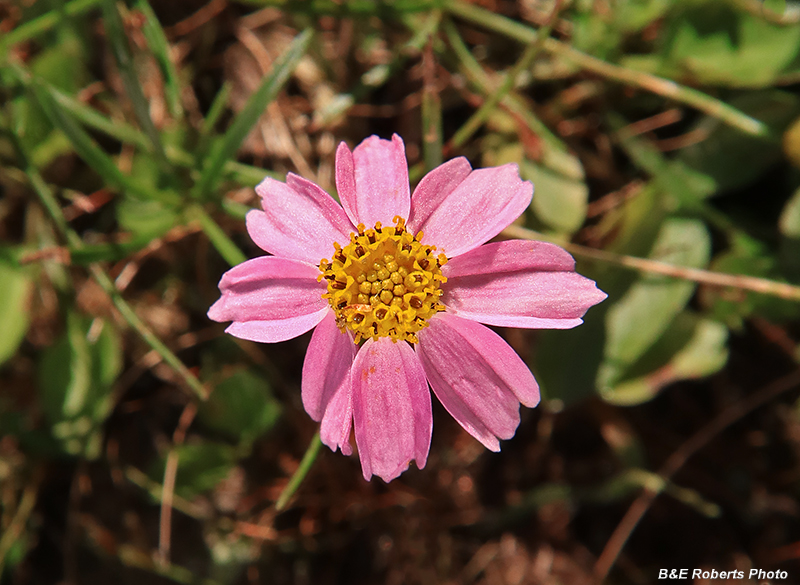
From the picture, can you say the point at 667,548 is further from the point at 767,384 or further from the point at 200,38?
the point at 200,38

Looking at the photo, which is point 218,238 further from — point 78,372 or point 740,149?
point 740,149

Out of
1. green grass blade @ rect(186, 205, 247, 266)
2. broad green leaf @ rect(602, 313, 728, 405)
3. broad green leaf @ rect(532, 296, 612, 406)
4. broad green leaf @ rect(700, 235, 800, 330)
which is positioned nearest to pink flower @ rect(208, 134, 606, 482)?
green grass blade @ rect(186, 205, 247, 266)

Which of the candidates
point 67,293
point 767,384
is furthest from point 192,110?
point 767,384

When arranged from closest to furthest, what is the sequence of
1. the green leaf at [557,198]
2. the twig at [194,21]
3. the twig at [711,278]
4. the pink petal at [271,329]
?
the pink petal at [271,329] < the twig at [711,278] < the green leaf at [557,198] < the twig at [194,21]

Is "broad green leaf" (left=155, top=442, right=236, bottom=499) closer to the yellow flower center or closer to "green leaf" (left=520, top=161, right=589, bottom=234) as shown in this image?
the yellow flower center

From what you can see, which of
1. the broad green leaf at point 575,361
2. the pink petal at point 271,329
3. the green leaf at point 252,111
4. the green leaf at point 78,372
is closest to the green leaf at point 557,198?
the broad green leaf at point 575,361

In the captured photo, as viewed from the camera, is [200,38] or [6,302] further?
[200,38]

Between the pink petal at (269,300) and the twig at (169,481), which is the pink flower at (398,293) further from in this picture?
the twig at (169,481)
